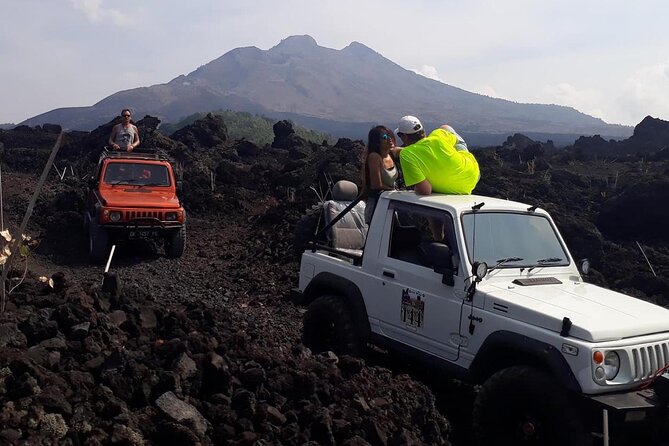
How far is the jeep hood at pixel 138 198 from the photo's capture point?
11.5 metres

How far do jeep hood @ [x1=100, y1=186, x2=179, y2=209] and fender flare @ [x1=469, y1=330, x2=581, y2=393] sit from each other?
7.99 metres

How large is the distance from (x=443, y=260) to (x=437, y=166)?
1.10 m

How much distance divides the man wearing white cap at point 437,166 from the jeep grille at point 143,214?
6748 mm

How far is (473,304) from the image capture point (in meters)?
4.92

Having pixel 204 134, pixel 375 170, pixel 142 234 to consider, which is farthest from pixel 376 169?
pixel 204 134

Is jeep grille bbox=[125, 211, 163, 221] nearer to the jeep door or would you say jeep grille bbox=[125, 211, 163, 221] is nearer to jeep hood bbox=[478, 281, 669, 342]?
the jeep door

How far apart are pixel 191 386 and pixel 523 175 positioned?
22.5 m

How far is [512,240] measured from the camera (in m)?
5.47

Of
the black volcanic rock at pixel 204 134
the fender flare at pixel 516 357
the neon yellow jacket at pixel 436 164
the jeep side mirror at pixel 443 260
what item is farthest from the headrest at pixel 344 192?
the black volcanic rock at pixel 204 134

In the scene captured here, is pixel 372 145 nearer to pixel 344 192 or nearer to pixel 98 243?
pixel 344 192

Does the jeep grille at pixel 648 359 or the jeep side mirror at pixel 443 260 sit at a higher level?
the jeep side mirror at pixel 443 260

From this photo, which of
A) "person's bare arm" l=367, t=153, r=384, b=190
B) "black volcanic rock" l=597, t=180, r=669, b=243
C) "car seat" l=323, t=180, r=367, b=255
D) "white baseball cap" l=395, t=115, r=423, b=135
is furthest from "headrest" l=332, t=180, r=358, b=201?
"black volcanic rock" l=597, t=180, r=669, b=243

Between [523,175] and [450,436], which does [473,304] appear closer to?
[450,436]

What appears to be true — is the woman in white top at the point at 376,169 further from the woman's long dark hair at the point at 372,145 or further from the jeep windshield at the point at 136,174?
the jeep windshield at the point at 136,174
